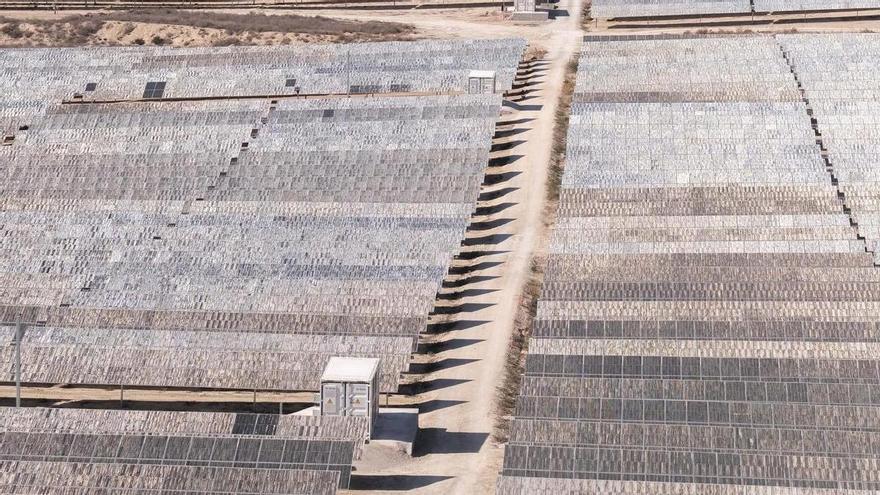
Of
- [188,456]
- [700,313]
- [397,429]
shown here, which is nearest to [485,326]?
[700,313]

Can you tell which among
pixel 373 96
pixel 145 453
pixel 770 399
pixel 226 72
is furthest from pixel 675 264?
pixel 226 72

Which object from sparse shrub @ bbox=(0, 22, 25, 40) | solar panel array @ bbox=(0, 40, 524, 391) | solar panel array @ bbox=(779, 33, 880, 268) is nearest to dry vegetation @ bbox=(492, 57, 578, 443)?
solar panel array @ bbox=(0, 40, 524, 391)

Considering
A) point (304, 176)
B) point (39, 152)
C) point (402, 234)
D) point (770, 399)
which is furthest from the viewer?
point (39, 152)

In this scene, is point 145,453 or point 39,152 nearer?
point 145,453

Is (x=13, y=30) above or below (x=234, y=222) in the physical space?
below

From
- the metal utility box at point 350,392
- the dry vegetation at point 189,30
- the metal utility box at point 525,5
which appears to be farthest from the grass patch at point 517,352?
the metal utility box at point 525,5

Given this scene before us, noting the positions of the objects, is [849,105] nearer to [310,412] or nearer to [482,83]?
[482,83]

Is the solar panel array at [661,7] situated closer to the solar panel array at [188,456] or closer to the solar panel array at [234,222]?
the solar panel array at [234,222]

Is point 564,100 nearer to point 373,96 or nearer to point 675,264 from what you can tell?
point 373,96
